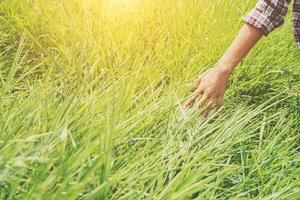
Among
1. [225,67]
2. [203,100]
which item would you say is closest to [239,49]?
[225,67]

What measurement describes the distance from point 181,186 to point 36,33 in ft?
3.39

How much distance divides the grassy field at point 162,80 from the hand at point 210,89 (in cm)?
3

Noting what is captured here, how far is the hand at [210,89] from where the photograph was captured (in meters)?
1.22

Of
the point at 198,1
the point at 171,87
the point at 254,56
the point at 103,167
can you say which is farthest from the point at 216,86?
the point at 198,1

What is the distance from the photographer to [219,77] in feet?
4.06

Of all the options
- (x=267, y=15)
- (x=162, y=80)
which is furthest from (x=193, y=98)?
(x=267, y=15)

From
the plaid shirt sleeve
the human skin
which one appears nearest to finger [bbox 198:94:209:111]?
the human skin

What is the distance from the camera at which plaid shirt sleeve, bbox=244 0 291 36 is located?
130 cm

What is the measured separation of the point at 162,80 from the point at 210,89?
170mm

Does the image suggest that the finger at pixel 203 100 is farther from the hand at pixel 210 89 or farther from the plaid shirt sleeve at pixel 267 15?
the plaid shirt sleeve at pixel 267 15

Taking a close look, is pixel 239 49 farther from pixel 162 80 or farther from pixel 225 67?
pixel 162 80

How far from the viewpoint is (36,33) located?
1.69 m

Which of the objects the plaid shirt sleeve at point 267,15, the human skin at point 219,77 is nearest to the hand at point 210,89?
the human skin at point 219,77

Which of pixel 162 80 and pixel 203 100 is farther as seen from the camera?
pixel 162 80
